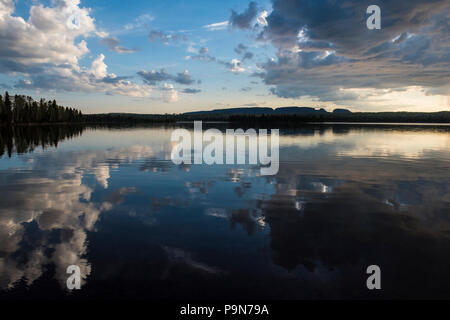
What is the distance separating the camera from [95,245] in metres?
10.6

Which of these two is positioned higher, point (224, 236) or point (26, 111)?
point (26, 111)

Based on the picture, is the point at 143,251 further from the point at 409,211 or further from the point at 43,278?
the point at 409,211

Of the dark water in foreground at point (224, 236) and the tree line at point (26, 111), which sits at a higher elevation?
the tree line at point (26, 111)

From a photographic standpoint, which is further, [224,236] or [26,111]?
[26,111]

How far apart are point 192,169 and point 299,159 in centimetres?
1346

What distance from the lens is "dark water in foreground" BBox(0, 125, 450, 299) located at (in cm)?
812

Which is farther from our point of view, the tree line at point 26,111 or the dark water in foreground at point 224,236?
the tree line at point 26,111

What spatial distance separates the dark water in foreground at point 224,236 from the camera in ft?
26.6

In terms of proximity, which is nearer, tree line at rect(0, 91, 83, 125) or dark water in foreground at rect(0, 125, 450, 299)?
dark water in foreground at rect(0, 125, 450, 299)

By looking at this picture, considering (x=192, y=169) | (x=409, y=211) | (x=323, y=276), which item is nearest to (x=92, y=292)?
(x=323, y=276)

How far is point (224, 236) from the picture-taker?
11.4 meters

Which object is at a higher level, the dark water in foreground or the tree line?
the tree line
